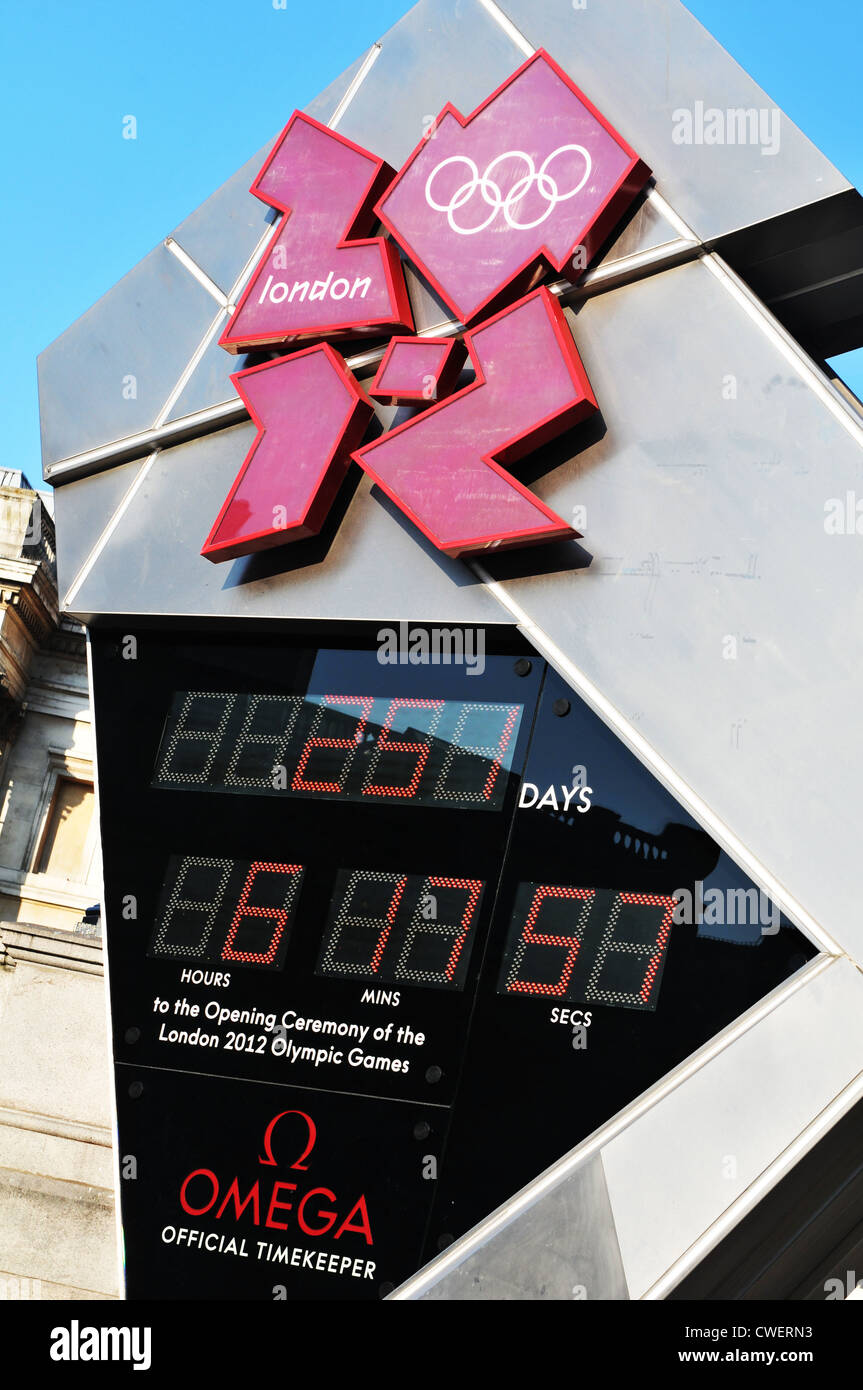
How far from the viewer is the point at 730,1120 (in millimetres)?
5727

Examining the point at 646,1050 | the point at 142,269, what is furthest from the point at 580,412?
the point at 142,269

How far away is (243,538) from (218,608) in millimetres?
466

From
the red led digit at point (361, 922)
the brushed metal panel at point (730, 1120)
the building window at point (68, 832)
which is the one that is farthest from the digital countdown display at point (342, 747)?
the building window at point (68, 832)

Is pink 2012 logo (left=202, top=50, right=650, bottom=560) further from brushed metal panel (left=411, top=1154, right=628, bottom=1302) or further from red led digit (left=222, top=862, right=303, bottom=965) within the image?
brushed metal panel (left=411, top=1154, right=628, bottom=1302)

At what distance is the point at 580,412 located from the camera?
6777mm

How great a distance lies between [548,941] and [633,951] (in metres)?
0.44

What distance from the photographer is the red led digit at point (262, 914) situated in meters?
7.08

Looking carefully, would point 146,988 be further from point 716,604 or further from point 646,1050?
point 716,604

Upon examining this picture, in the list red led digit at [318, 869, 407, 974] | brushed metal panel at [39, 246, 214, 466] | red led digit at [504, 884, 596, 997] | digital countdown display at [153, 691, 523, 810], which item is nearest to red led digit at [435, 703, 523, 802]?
digital countdown display at [153, 691, 523, 810]

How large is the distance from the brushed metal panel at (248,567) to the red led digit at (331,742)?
0.46 meters

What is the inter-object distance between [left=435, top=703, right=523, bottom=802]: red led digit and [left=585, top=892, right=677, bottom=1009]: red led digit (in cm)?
93

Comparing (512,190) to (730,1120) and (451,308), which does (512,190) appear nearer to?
(451,308)

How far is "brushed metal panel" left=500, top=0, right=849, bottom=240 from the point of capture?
6648 mm

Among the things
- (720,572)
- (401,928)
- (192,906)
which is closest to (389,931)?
(401,928)
